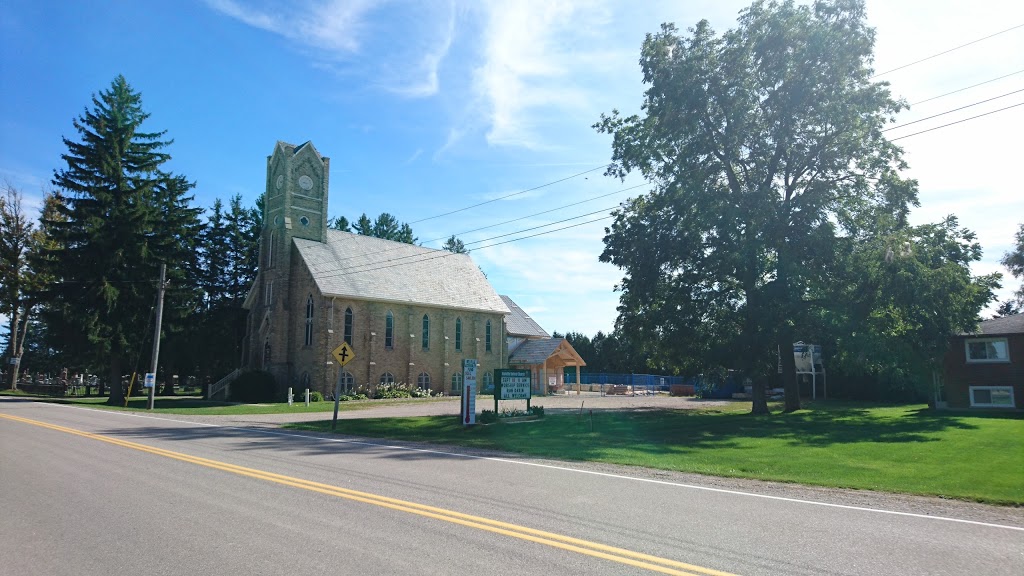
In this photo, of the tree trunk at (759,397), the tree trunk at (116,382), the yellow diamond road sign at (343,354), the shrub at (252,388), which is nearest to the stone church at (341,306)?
the shrub at (252,388)

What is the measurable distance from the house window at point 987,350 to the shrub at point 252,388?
126ft

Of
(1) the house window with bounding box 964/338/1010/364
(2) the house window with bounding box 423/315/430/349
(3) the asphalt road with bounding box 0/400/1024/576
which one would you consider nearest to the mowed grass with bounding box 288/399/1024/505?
(3) the asphalt road with bounding box 0/400/1024/576

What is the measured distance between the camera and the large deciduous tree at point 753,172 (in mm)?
24031

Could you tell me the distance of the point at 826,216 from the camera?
24.9 m

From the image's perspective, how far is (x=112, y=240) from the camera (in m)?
38.4

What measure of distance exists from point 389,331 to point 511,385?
2146 cm

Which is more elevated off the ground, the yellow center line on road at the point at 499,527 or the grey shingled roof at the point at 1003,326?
the grey shingled roof at the point at 1003,326

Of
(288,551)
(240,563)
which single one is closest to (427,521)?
(288,551)

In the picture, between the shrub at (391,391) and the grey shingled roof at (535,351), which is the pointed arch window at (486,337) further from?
the shrub at (391,391)

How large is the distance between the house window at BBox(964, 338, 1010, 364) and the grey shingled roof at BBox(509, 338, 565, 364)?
89.7 ft

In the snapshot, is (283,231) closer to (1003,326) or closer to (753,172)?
(753,172)

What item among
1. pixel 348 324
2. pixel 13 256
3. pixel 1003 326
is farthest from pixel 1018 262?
pixel 13 256

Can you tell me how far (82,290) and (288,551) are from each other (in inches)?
1586

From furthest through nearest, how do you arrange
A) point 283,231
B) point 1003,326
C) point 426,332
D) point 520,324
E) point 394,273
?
1. point 520,324
2. point 394,273
3. point 426,332
4. point 283,231
5. point 1003,326
